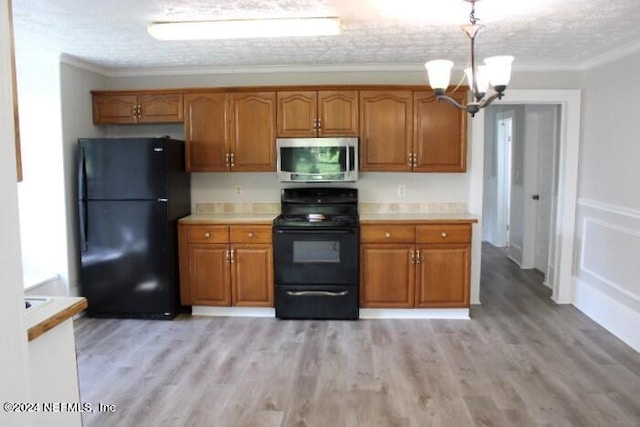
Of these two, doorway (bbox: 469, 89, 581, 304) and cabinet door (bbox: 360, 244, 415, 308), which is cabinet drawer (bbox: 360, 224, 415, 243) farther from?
doorway (bbox: 469, 89, 581, 304)

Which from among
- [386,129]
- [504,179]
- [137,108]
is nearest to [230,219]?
[137,108]

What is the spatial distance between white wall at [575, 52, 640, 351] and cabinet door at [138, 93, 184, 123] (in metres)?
3.75

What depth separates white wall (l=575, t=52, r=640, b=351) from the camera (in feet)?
12.1

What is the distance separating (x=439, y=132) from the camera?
4.32 metres

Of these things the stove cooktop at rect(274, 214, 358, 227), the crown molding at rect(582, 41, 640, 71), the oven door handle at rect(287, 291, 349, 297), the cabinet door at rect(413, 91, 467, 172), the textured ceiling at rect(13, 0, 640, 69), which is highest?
the textured ceiling at rect(13, 0, 640, 69)

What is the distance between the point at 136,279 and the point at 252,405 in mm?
1982

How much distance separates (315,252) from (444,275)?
1.15 meters

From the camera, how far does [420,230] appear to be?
4176 mm

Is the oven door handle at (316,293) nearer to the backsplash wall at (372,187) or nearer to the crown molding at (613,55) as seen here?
the backsplash wall at (372,187)

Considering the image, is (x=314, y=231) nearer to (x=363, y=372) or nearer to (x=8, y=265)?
(x=363, y=372)

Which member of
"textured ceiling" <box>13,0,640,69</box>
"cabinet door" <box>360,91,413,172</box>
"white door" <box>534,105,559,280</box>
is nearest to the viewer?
"textured ceiling" <box>13,0,640,69</box>

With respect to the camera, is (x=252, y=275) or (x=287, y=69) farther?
(x=287, y=69)

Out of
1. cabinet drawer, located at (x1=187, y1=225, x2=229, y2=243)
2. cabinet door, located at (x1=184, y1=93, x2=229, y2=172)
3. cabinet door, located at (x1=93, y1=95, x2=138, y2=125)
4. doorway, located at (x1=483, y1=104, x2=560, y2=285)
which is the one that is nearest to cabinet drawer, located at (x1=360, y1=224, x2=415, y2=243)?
cabinet drawer, located at (x1=187, y1=225, x2=229, y2=243)

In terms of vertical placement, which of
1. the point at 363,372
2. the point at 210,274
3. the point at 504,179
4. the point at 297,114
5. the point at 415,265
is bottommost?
the point at 363,372
